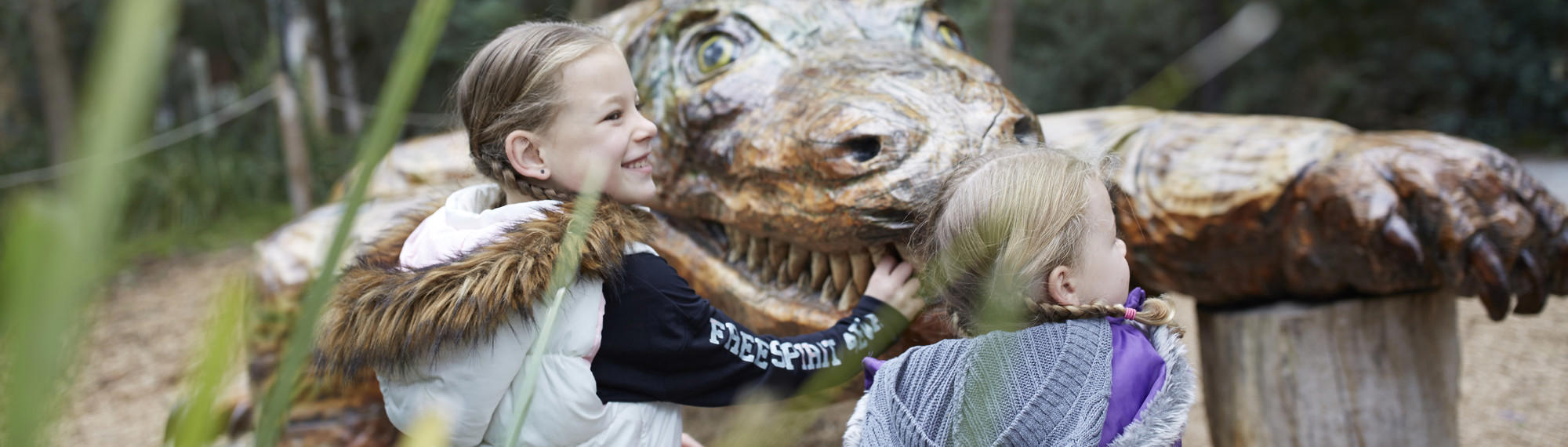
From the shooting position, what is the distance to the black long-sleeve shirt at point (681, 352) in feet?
4.42

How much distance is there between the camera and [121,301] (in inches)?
248

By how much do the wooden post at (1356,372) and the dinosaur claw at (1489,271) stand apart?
0.72 feet

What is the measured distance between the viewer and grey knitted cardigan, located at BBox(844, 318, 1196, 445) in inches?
47.6

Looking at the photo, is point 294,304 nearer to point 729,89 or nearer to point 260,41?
point 729,89

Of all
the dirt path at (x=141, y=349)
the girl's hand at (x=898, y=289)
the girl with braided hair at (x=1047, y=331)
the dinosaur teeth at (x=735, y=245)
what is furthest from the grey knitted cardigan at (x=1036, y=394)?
the dirt path at (x=141, y=349)

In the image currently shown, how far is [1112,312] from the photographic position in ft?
4.15

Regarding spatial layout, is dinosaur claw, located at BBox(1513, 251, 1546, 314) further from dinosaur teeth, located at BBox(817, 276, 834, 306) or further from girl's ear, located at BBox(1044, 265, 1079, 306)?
dinosaur teeth, located at BBox(817, 276, 834, 306)

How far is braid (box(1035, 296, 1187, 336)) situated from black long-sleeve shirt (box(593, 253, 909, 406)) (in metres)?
0.30

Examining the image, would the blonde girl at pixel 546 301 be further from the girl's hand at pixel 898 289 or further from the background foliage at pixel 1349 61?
the background foliage at pixel 1349 61

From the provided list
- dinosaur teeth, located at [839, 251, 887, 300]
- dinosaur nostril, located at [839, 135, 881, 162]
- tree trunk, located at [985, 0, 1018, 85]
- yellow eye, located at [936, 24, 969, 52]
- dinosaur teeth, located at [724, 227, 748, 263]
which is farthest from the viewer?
tree trunk, located at [985, 0, 1018, 85]

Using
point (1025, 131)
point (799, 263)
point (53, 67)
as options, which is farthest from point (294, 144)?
point (1025, 131)

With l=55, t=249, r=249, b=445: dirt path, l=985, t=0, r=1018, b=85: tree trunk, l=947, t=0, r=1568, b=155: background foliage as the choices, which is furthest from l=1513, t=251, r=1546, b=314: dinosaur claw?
l=947, t=0, r=1568, b=155: background foliage

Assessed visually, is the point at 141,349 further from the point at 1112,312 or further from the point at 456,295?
the point at 1112,312

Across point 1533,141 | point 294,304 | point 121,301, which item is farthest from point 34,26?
point 1533,141
